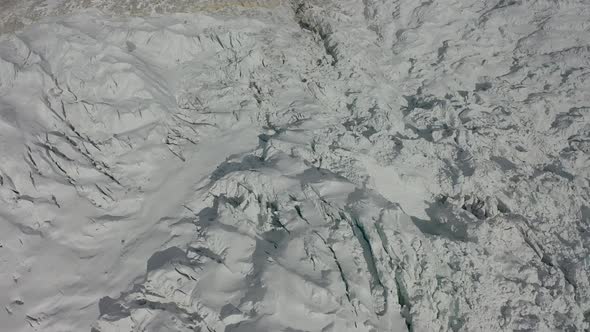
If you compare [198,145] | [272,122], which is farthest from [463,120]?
[198,145]

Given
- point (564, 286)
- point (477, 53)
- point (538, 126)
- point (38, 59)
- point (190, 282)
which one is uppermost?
point (38, 59)

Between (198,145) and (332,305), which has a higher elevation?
(198,145)

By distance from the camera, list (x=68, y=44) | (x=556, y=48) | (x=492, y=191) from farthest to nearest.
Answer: (x=556, y=48), (x=68, y=44), (x=492, y=191)

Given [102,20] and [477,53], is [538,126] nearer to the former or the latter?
[477,53]

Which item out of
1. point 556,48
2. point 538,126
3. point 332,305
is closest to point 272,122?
point 332,305

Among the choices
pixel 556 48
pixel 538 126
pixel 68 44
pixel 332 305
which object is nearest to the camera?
pixel 332 305

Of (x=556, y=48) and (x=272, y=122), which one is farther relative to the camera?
(x=556, y=48)
